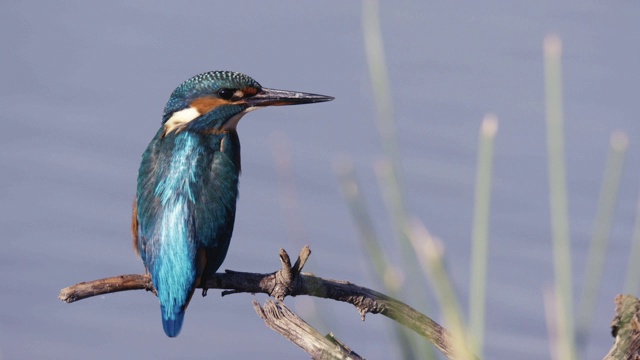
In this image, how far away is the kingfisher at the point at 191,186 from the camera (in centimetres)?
274

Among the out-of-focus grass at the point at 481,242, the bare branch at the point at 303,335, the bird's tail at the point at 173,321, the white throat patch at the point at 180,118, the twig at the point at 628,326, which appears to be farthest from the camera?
the white throat patch at the point at 180,118

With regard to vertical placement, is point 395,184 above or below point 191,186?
below

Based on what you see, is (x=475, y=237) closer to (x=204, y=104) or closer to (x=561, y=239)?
(x=561, y=239)

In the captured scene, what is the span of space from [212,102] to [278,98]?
21cm

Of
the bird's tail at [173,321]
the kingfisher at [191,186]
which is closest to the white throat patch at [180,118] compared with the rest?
the kingfisher at [191,186]

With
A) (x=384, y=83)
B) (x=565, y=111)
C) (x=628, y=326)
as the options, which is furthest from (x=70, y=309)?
(x=384, y=83)

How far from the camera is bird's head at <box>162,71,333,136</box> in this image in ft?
10.5

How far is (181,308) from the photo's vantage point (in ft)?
8.93

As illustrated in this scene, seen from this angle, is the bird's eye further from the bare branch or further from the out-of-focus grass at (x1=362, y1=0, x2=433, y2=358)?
the out-of-focus grass at (x1=362, y1=0, x2=433, y2=358)

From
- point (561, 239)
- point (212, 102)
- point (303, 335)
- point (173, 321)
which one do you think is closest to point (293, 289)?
point (303, 335)

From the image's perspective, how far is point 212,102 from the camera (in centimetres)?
321

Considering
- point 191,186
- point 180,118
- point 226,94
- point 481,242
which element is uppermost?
point 226,94

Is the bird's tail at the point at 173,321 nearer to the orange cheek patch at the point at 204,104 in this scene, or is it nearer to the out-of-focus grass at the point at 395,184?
the orange cheek patch at the point at 204,104

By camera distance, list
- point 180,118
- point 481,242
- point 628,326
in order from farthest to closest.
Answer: point 180,118 → point 628,326 → point 481,242
